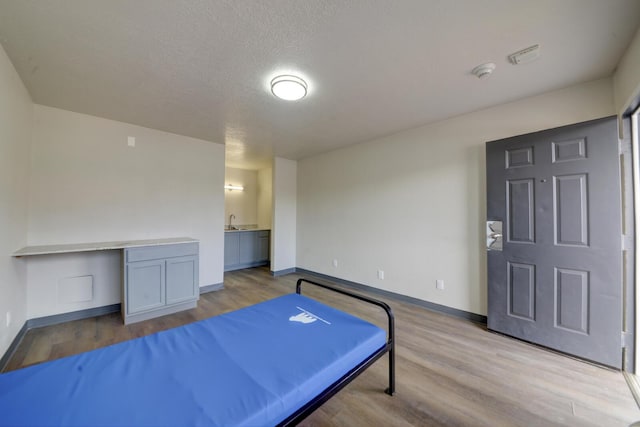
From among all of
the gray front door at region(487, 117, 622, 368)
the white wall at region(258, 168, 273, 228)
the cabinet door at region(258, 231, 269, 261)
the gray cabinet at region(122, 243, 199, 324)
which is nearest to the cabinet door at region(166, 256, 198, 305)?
the gray cabinet at region(122, 243, 199, 324)

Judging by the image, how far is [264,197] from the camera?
654 centimetres

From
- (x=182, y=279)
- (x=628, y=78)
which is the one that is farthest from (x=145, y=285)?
(x=628, y=78)

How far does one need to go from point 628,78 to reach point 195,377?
3.59 meters

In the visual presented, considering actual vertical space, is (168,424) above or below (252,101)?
below

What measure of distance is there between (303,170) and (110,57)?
11.8ft

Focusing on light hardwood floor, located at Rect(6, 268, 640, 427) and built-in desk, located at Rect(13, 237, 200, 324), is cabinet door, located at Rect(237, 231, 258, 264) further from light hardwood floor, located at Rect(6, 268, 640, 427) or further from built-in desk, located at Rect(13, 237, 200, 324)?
light hardwood floor, located at Rect(6, 268, 640, 427)

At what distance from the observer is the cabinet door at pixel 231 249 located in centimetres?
528

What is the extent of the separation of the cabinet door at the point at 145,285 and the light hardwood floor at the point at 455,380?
222 mm

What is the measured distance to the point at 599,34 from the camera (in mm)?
1705

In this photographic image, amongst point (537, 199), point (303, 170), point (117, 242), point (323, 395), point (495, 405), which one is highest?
point (303, 170)

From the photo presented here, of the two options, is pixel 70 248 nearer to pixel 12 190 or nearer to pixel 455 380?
pixel 12 190

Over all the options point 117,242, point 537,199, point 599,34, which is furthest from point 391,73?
point 117,242

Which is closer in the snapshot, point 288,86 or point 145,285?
point 288,86

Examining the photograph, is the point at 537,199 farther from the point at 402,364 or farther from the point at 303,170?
the point at 303,170
